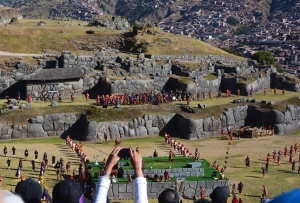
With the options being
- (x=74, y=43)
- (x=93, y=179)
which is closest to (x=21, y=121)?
(x=93, y=179)

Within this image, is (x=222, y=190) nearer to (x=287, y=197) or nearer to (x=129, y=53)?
(x=287, y=197)

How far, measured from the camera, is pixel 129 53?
6781cm

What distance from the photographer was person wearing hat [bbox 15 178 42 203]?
7719 millimetres

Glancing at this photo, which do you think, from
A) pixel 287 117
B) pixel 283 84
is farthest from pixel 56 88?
pixel 283 84

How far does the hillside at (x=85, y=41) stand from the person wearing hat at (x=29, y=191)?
55974 millimetres

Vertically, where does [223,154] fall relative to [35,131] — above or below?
below

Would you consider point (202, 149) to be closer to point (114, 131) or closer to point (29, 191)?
point (114, 131)

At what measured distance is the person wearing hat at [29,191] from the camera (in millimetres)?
7719

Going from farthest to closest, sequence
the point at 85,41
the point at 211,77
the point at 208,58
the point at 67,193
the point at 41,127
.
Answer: the point at 85,41 → the point at 208,58 → the point at 211,77 → the point at 41,127 → the point at 67,193

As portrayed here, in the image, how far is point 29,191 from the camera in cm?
782

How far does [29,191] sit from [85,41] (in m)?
62.3

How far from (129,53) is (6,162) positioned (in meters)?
35.7

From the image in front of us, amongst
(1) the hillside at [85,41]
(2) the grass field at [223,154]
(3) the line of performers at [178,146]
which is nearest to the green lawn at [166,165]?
(2) the grass field at [223,154]

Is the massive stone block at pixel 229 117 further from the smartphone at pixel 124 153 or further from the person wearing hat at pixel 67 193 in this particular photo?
the person wearing hat at pixel 67 193
